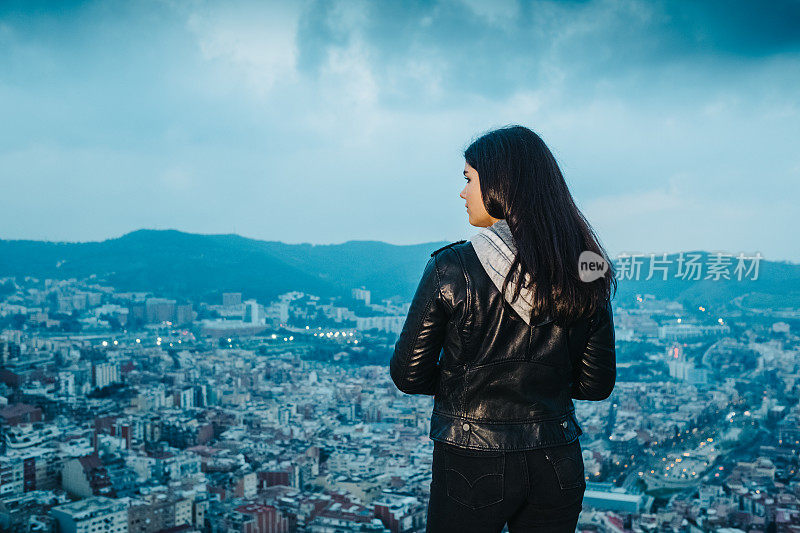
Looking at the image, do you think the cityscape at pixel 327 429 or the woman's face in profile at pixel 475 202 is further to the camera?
the cityscape at pixel 327 429

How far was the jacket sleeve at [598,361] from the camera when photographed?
743 millimetres

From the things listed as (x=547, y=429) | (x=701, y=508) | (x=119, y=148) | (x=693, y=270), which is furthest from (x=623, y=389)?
(x=119, y=148)

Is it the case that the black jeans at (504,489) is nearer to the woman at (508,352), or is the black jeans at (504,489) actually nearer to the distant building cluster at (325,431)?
the woman at (508,352)

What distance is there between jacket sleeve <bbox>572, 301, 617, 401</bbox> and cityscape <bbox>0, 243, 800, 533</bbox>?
9.44 ft

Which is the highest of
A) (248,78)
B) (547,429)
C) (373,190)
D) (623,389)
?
(248,78)

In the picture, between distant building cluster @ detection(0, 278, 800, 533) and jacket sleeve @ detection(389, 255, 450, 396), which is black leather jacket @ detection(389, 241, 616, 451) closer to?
jacket sleeve @ detection(389, 255, 450, 396)

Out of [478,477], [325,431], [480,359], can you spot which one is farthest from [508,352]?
[325,431]

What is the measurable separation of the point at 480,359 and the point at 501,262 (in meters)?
0.12

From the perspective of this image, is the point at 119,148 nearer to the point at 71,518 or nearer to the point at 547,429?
the point at 71,518

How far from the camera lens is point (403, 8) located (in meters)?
5.95

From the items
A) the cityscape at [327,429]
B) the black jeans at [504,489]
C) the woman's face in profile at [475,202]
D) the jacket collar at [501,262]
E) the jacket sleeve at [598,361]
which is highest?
the woman's face in profile at [475,202]

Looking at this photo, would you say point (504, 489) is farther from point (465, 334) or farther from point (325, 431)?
point (325, 431)

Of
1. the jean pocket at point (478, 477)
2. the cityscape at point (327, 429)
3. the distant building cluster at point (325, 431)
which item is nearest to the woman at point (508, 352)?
the jean pocket at point (478, 477)

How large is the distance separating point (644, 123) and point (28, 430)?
7148mm
